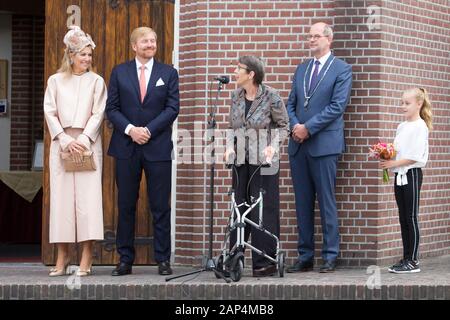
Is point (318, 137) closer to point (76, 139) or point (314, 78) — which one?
point (314, 78)

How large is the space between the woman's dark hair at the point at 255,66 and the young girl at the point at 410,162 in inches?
52.1

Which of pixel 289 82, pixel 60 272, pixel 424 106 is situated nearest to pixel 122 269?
pixel 60 272

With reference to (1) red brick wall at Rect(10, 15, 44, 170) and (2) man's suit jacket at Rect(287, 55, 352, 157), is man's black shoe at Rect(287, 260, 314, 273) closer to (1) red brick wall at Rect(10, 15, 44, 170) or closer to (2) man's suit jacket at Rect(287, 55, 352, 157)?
(2) man's suit jacket at Rect(287, 55, 352, 157)

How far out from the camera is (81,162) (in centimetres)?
1110

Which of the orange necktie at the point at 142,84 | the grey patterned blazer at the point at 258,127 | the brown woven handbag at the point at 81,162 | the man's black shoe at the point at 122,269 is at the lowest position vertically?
the man's black shoe at the point at 122,269

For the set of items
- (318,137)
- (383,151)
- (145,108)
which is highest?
(145,108)

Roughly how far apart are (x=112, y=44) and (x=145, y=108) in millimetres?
1393

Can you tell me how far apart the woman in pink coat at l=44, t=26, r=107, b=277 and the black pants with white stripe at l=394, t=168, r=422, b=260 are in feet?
8.91

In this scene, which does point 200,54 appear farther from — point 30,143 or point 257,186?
point 30,143

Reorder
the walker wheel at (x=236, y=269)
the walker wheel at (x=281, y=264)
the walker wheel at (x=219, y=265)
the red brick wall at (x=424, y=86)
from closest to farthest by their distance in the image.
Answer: the walker wheel at (x=236, y=269)
the walker wheel at (x=219, y=265)
the walker wheel at (x=281, y=264)
the red brick wall at (x=424, y=86)

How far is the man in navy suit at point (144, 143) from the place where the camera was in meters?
11.1

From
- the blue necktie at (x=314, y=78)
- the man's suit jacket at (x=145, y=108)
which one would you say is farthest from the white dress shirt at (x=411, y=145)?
the man's suit jacket at (x=145, y=108)

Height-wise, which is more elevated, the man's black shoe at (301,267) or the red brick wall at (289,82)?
the red brick wall at (289,82)

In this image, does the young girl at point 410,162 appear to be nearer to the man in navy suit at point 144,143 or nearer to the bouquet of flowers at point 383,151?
the bouquet of flowers at point 383,151
